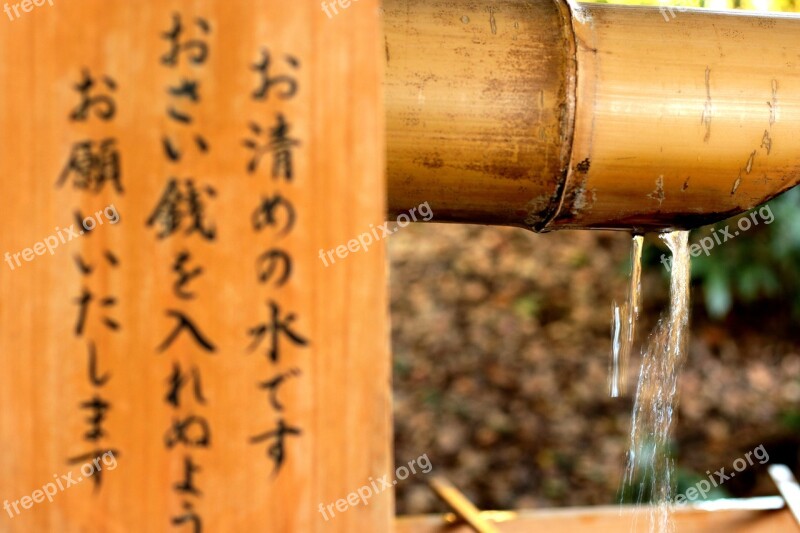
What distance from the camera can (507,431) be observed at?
4828 mm

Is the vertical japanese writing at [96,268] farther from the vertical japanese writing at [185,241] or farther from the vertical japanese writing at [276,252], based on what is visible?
the vertical japanese writing at [276,252]

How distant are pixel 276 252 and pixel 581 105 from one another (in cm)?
69

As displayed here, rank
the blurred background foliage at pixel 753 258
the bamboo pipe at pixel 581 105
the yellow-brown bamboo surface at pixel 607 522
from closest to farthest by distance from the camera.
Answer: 1. the bamboo pipe at pixel 581 105
2. the yellow-brown bamboo surface at pixel 607 522
3. the blurred background foliage at pixel 753 258

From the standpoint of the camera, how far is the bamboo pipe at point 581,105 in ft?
4.76

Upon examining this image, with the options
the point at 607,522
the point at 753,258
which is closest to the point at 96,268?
the point at 607,522

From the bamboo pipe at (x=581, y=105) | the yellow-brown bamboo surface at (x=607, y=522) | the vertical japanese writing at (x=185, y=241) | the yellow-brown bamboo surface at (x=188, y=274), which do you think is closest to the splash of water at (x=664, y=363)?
the bamboo pipe at (x=581, y=105)

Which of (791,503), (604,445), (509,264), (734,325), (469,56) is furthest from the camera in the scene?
(509,264)

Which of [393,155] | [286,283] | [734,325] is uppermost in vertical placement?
[393,155]

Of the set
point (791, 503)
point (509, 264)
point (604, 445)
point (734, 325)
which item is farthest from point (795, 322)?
point (791, 503)

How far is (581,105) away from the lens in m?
1.45

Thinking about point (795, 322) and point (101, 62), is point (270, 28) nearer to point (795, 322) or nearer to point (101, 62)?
point (101, 62)

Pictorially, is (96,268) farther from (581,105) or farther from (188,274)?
(581,105)

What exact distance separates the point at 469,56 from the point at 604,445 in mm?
3759

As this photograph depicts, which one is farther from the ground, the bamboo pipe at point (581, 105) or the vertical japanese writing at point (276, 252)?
the bamboo pipe at point (581, 105)
